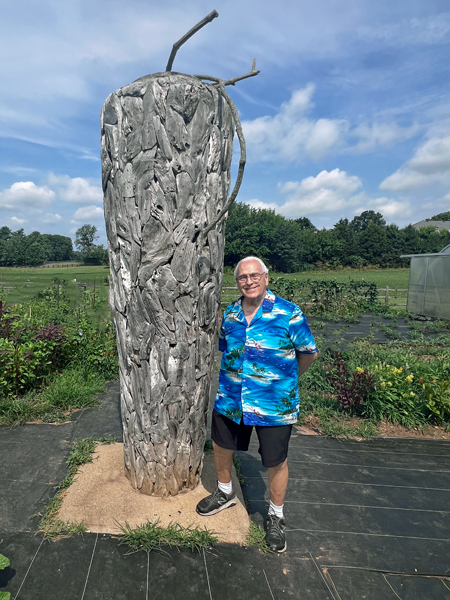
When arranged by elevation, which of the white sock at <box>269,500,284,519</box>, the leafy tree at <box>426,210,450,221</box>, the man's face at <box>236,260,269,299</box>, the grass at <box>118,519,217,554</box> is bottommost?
the grass at <box>118,519,217,554</box>

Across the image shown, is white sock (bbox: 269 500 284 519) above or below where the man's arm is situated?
below

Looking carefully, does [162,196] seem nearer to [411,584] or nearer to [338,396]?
[411,584]

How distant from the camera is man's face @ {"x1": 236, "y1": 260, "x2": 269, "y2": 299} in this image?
84.4 inches

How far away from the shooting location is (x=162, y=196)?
2182 mm

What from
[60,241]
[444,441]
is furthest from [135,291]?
[60,241]

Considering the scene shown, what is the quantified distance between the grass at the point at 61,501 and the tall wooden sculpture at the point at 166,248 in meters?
0.47

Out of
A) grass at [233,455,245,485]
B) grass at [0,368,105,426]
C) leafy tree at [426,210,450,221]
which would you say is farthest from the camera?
leafy tree at [426,210,450,221]

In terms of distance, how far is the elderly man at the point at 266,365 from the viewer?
2152 millimetres

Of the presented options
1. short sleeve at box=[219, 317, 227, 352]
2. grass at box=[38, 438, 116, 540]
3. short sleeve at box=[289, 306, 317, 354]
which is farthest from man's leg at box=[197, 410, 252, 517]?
grass at box=[38, 438, 116, 540]

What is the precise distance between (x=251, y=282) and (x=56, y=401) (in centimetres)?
297

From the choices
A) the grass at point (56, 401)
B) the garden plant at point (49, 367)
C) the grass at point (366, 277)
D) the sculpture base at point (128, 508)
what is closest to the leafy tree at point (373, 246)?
the grass at point (366, 277)

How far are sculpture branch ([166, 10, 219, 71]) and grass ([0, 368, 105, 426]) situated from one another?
3.26 metres

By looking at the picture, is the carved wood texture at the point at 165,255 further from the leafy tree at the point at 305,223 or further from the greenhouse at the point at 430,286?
the leafy tree at the point at 305,223

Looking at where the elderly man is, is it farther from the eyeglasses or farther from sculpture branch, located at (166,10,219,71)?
sculpture branch, located at (166,10,219,71)
